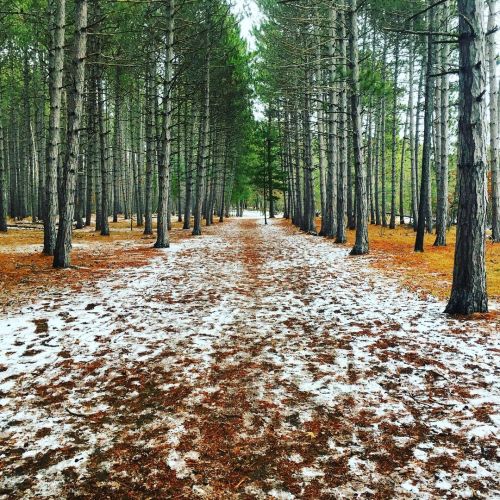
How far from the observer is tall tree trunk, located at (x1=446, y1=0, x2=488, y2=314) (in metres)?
5.71

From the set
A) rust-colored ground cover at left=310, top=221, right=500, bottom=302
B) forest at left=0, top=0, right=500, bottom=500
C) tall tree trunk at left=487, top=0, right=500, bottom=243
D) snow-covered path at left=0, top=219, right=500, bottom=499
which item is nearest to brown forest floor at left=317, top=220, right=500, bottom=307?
rust-colored ground cover at left=310, top=221, right=500, bottom=302

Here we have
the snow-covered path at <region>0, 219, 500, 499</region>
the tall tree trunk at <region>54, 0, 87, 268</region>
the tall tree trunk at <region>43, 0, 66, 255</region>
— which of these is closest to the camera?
the snow-covered path at <region>0, 219, 500, 499</region>

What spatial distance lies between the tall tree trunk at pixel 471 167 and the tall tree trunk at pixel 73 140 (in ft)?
27.8

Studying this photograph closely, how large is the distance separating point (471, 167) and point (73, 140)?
896cm

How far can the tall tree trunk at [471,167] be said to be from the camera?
571 centimetres

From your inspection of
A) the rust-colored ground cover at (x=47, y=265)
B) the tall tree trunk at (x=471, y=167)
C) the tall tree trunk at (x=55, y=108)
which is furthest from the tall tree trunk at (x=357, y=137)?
the tall tree trunk at (x=55, y=108)

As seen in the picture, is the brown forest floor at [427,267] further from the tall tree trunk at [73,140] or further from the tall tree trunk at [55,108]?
the tall tree trunk at [55,108]

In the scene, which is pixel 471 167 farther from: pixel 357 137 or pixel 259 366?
pixel 357 137

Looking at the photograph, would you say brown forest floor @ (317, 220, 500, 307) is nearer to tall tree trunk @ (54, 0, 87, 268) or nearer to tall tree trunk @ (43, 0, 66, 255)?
tall tree trunk @ (54, 0, 87, 268)

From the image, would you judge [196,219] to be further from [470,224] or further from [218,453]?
[218,453]

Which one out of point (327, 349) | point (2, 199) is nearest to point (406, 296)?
point (327, 349)

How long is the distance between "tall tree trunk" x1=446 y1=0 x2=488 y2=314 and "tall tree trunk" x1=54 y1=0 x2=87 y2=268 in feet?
27.8

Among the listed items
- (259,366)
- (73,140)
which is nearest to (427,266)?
(259,366)

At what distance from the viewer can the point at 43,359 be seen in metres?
4.50
